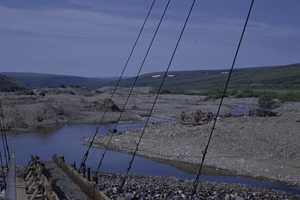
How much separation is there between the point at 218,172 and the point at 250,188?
386 cm

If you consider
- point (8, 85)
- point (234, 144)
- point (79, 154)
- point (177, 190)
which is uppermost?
point (8, 85)

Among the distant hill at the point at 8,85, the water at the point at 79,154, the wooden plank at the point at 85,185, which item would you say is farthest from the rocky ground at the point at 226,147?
the distant hill at the point at 8,85

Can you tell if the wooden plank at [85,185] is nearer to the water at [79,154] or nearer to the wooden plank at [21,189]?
the wooden plank at [21,189]

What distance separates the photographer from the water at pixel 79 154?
57.5 ft

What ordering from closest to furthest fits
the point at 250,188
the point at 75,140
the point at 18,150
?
1. the point at 250,188
2. the point at 18,150
3. the point at 75,140

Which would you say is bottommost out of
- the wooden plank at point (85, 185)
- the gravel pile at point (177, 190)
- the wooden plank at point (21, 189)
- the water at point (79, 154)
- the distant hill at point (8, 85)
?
the water at point (79, 154)

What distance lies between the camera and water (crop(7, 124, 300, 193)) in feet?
57.5

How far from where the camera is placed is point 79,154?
74.0ft

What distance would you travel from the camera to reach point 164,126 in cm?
2844

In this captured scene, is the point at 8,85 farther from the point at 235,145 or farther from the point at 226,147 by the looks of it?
Result: the point at 235,145

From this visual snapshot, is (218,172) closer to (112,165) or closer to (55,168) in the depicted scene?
(112,165)

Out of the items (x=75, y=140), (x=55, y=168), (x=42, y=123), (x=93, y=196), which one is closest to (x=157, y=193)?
(x=93, y=196)

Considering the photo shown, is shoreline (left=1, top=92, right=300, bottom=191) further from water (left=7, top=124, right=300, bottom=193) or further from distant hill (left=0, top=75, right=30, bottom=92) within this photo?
distant hill (left=0, top=75, right=30, bottom=92)

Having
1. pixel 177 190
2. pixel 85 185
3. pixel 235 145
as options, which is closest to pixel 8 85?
pixel 235 145
